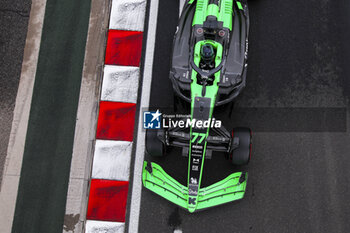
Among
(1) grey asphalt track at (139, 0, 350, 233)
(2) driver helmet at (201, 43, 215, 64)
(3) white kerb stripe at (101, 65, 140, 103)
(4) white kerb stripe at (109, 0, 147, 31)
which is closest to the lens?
(2) driver helmet at (201, 43, 215, 64)

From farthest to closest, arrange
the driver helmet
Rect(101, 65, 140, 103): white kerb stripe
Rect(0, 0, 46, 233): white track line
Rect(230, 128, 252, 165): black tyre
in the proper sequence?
Rect(101, 65, 140, 103): white kerb stripe, Rect(0, 0, 46, 233): white track line, Rect(230, 128, 252, 165): black tyre, the driver helmet

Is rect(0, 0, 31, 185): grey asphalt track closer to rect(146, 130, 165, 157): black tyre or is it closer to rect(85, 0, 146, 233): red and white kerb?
rect(85, 0, 146, 233): red and white kerb

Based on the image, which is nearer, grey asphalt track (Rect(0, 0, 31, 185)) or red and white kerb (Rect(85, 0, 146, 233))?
red and white kerb (Rect(85, 0, 146, 233))

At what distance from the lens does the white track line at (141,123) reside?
15.5ft

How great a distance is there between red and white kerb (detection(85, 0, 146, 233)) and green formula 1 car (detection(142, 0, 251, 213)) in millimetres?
678

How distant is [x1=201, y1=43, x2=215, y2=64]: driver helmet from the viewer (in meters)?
4.04

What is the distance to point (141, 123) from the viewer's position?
5031 mm

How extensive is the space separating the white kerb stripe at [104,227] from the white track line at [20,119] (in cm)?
127

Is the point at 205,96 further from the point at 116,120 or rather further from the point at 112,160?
the point at 112,160

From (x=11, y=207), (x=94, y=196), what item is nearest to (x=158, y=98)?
(x=94, y=196)

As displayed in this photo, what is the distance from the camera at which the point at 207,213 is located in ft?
15.3

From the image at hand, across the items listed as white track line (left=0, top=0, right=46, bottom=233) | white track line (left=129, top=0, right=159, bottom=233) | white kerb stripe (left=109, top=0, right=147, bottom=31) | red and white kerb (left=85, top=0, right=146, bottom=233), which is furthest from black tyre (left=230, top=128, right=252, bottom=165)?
white track line (left=0, top=0, right=46, bottom=233)

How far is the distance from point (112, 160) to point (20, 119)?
5.76 feet

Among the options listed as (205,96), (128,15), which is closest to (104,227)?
(205,96)
